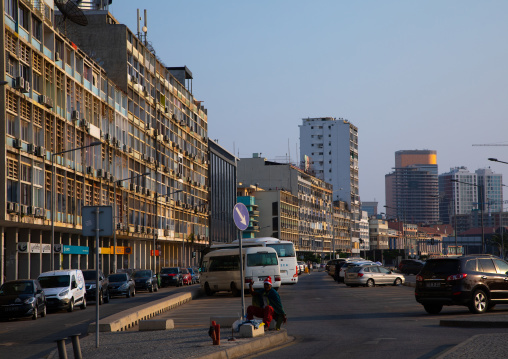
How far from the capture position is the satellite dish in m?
64.9

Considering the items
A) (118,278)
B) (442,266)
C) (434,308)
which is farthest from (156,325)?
(118,278)

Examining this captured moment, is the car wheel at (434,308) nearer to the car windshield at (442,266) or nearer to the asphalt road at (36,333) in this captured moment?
the car windshield at (442,266)

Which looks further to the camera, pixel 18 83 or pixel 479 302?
pixel 18 83

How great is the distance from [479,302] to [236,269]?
61.6ft

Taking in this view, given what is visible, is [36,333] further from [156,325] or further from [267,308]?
[267,308]

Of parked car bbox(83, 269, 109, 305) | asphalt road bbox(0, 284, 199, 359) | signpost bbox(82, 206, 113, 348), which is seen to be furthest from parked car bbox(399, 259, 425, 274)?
signpost bbox(82, 206, 113, 348)

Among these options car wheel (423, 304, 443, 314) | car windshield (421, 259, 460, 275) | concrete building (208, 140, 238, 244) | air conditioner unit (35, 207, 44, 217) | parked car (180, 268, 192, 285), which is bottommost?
parked car (180, 268, 192, 285)

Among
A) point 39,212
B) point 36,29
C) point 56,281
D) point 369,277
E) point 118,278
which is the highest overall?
point 36,29

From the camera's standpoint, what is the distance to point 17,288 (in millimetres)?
29641

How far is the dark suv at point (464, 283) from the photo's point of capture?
23406 millimetres

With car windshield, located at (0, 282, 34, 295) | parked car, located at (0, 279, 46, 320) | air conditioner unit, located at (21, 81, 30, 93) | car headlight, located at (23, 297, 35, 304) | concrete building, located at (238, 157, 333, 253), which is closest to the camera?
parked car, located at (0, 279, 46, 320)

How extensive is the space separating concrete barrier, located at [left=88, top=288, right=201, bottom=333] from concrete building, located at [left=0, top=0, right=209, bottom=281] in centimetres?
1671

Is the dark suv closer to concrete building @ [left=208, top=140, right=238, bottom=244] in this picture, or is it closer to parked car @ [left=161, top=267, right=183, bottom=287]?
parked car @ [left=161, top=267, right=183, bottom=287]

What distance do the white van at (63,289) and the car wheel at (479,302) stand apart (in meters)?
16.9
